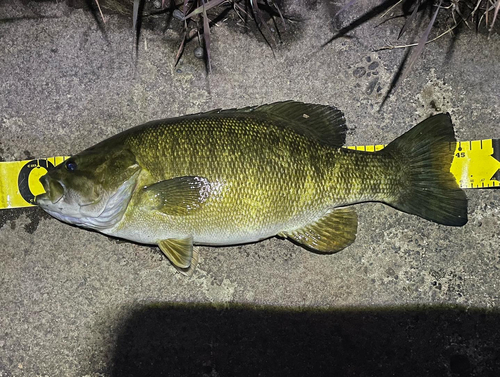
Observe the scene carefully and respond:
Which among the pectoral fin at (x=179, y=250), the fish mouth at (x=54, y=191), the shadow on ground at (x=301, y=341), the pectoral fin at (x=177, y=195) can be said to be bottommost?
the shadow on ground at (x=301, y=341)

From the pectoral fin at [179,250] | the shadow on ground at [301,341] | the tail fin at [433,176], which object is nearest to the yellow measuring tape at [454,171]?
the tail fin at [433,176]

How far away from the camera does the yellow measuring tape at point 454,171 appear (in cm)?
235

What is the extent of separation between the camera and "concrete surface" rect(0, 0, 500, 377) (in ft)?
7.79

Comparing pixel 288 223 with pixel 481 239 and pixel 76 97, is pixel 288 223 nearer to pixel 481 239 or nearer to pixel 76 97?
pixel 481 239

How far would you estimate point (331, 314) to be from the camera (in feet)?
7.84

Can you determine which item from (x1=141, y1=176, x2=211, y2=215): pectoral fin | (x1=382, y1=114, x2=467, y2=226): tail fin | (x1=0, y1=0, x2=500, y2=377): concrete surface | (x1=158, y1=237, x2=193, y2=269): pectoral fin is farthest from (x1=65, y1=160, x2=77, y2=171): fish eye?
(x1=382, y1=114, x2=467, y2=226): tail fin

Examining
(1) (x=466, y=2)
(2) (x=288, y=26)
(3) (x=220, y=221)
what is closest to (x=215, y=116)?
(3) (x=220, y=221)

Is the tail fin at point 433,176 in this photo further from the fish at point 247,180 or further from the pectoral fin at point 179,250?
the pectoral fin at point 179,250

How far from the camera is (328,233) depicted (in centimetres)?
222

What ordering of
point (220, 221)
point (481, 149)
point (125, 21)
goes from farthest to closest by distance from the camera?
1. point (125, 21)
2. point (481, 149)
3. point (220, 221)

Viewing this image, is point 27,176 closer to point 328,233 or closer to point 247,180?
point 247,180

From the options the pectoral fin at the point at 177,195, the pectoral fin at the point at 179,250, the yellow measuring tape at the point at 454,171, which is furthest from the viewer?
the yellow measuring tape at the point at 454,171

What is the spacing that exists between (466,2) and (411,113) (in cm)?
74

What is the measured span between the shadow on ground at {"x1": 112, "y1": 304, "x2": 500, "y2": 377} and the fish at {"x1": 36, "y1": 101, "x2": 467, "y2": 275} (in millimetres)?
486
